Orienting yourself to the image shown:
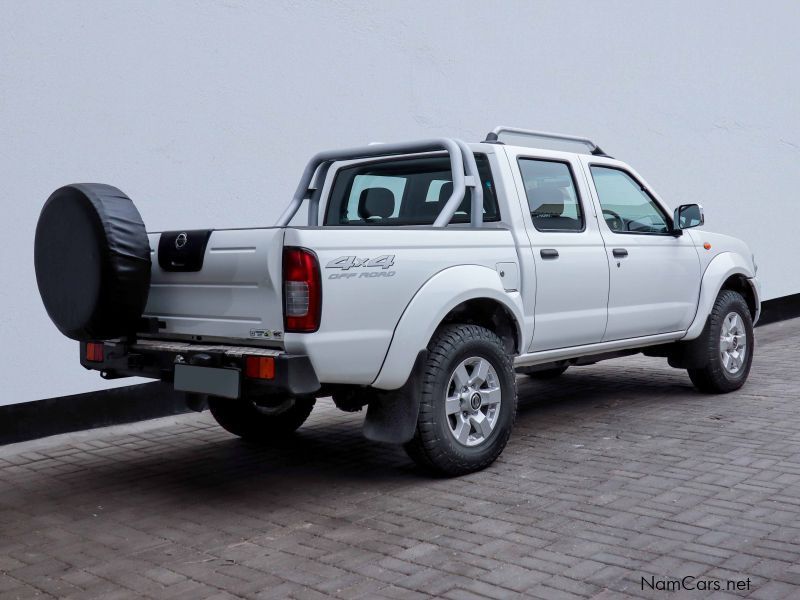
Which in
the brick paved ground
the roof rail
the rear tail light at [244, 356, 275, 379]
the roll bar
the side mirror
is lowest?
the brick paved ground

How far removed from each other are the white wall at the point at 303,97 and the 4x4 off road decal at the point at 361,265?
9.79 ft

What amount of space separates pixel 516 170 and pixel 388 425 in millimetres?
1926

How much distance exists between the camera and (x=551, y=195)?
6125 mm

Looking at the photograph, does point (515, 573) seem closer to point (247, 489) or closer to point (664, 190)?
point (247, 489)

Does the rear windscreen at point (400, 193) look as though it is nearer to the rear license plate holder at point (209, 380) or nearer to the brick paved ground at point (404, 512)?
the brick paved ground at point (404, 512)

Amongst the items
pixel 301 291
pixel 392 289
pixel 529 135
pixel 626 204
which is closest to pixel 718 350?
pixel 626 204

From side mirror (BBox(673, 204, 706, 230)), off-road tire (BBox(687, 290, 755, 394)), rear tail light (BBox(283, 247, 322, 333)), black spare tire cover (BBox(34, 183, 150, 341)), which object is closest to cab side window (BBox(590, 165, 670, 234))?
side mirror (BBox(673, 204, 706, 230))

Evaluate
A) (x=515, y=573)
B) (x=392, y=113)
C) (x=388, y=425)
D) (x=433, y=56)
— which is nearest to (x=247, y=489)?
(x=388, y=425)

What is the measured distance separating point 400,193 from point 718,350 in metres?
3.03

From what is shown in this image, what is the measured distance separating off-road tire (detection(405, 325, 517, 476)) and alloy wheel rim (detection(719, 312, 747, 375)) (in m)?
2.78

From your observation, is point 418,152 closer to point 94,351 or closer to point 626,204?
point 626,204

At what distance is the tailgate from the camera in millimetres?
4492

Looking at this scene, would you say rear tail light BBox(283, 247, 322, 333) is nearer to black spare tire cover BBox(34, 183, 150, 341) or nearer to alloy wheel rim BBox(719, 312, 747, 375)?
black spare tire cover BBox(34, 183, 150, 341)

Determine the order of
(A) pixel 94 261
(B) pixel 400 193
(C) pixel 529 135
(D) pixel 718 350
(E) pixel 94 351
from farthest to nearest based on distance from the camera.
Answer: (D) pixel 718 350
(C) pixel 529 135
(B) pixel 400 193
(E) pixel 94 351
(A) pixel 94 261
